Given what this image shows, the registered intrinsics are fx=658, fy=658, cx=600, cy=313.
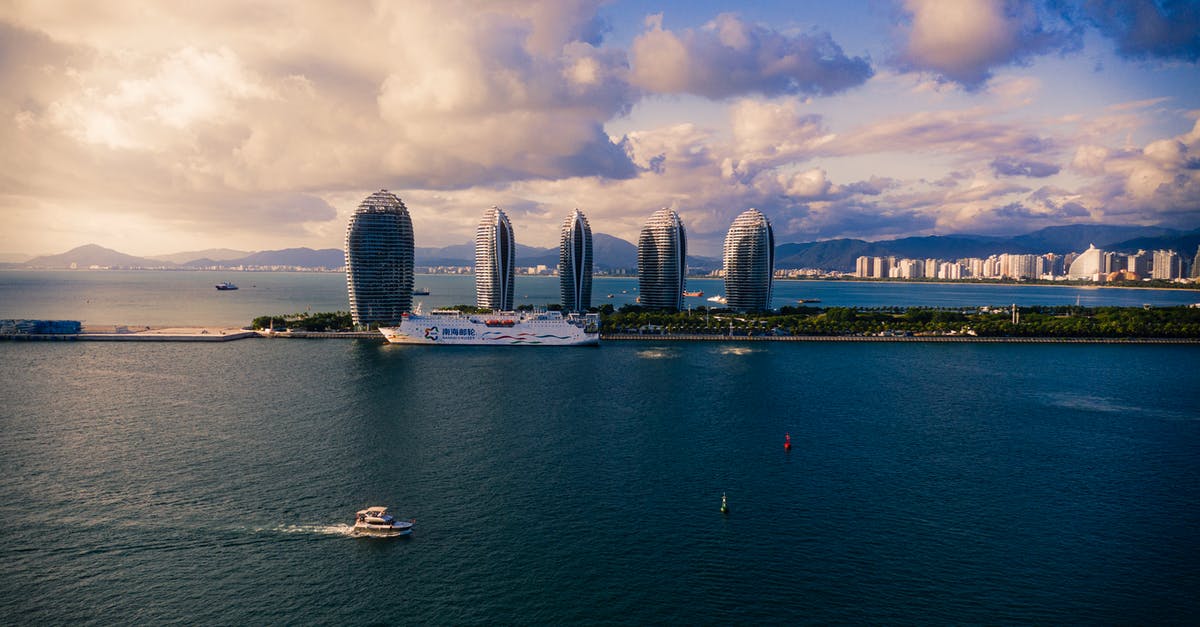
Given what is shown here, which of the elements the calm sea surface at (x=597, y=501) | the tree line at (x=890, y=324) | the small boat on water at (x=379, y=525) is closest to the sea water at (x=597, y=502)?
the calm sea surface at (x=597, y=501)

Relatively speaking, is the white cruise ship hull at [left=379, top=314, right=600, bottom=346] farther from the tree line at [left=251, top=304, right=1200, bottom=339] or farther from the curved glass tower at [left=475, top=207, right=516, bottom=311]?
the curved glass tower at [left=475, top=207, right=516, bottom=311]

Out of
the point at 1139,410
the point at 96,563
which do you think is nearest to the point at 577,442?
the point at 96,563

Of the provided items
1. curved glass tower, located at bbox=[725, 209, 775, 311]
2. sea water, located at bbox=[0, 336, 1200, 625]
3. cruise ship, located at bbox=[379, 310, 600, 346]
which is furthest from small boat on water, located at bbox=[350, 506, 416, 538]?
curved glass tower, located at bbox=[725, 209, 775, 311]

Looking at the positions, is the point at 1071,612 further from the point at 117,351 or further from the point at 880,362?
the point at 117,351

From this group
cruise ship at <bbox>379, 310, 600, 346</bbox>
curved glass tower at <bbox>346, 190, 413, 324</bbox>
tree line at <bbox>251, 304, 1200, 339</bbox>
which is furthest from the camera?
curved glass tower at <bbox>346, 190, 413, 324</bbox>

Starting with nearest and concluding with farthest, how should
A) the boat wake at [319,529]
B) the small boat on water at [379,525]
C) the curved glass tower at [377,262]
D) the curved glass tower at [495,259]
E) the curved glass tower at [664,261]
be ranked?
the small boat on water at [379,525]
the boat wake at [319,529]
the curved glass tower at [377,262]
the curved glass tower at [495,259]
the curved glass tower at [664,261]

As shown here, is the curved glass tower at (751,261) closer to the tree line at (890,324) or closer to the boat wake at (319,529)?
the tree line at (890,324)

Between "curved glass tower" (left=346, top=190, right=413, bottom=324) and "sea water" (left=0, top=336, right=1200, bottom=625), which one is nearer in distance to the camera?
"sea water" (left=0, top=336, right=1200, bottom=625)
